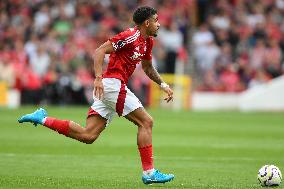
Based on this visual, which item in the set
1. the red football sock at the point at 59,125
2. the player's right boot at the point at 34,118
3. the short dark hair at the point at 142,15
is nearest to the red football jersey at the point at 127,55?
the short dark hair at the point at 142,15

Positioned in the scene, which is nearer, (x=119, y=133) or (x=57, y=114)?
(x=119, y=133)

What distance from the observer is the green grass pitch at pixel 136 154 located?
434 inches

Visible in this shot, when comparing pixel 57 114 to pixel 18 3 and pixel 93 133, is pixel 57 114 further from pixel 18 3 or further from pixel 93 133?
pixel 93 133

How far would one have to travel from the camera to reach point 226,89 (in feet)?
99.9

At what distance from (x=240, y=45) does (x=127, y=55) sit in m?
20.8

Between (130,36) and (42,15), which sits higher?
(42,15)

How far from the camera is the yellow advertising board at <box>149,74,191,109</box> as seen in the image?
100 feet

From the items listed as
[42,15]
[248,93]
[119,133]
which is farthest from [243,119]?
[42,15]

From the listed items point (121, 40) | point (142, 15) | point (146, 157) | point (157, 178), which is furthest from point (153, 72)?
point (157, 178)

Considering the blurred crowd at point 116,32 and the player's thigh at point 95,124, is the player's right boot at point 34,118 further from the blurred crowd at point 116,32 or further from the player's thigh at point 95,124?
the blurred crowd at point 116,32

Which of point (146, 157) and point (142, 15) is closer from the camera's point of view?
point (146, 157)

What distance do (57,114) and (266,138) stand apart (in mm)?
7224

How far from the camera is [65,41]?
1195 inches

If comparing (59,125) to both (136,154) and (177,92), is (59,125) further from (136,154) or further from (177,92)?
(177,92)
